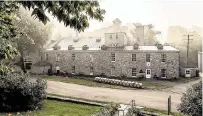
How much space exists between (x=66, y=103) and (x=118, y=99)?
4.93 meters

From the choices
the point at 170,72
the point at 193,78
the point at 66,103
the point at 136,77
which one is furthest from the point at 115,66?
the point at 66,103

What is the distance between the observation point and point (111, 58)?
4319 cm

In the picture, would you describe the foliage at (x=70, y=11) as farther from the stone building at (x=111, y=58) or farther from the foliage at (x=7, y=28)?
the stone building at (x=111, y=58)

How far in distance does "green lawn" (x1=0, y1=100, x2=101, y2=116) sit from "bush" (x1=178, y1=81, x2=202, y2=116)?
6.81 meters

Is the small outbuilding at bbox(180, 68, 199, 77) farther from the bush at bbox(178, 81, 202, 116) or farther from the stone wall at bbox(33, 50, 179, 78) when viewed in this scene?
the bush at bbox(178, 81, 202, 116)

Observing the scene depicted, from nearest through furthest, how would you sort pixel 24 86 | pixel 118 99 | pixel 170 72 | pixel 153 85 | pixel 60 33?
pixel 24 86 < pixel 118 99 < pixel 153 85 < pixel 170 72 < pixel 60 33

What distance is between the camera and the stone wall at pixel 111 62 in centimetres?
4084

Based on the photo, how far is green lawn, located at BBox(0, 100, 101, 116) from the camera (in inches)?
818

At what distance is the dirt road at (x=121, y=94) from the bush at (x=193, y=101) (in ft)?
24.1

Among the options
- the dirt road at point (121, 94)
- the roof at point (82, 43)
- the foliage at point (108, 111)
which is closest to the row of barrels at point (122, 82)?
the dirt road at point (121, 94)

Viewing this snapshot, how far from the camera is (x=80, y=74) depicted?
1753 inches

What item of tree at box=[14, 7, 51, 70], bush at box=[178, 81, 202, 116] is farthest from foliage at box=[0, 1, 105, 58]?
tree at box=[14, 7, 51, 70]

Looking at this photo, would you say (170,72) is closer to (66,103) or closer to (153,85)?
(153,85)

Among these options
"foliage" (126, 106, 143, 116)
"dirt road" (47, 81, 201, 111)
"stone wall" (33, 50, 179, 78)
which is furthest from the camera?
"stone wall" (33, 50, 179, 78)
